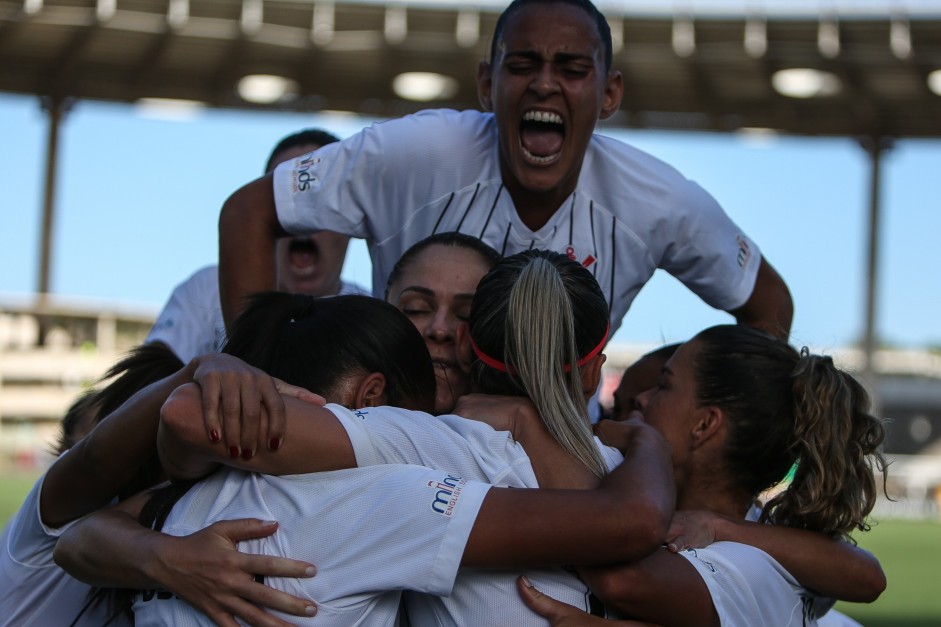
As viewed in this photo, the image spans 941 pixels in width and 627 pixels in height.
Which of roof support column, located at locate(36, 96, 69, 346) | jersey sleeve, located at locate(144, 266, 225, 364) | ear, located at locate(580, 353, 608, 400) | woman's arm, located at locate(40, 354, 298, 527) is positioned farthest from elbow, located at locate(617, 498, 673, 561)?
roof support column, located at locate(36, 96, 69, 346)

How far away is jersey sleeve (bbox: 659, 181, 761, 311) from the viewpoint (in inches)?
151

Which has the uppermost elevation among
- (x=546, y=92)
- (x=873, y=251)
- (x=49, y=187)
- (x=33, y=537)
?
(x=49, y=187)

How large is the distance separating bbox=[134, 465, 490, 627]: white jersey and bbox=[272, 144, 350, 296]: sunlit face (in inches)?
114

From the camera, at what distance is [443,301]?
3.25m

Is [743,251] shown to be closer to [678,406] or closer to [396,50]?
[678,406]

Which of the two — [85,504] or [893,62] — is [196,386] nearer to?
[85,504]

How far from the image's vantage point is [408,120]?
3.76 m

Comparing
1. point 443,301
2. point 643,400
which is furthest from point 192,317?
point 643,400

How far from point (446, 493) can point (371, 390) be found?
0.38m

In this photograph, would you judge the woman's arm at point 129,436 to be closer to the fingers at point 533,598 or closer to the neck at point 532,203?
the fingers at point 533,598

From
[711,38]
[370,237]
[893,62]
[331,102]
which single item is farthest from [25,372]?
[370,237]

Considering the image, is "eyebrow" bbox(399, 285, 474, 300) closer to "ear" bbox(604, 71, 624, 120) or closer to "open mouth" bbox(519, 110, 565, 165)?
"open mouth" bbox(519, 110, 565, 165)

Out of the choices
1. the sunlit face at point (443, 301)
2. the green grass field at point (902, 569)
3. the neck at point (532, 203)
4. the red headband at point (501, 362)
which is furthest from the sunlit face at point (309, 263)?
the green grass field at point (902, 569)

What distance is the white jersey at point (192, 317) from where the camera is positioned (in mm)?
5113
